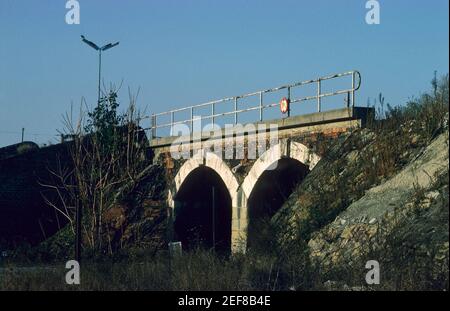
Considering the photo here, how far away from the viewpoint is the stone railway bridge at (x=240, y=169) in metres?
18.4

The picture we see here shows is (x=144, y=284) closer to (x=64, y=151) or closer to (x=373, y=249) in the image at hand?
(x=373, y=249)

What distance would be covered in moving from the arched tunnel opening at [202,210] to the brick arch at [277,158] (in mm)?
5104

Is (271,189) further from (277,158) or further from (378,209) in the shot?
(378,209)

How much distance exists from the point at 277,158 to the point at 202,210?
25.3 ft

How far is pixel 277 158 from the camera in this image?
19.6 metres

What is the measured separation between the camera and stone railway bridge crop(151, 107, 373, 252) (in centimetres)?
1841

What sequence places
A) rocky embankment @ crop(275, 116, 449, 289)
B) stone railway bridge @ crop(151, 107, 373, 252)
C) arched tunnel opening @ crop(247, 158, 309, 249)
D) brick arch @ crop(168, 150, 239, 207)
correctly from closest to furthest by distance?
rocky embankment @ crop(275, 116, 449, 289), stone railway bridge @ crop(151, 107, 373, 252), arched tunnel opening @ crop(247, 158, 309, 249), brick arch @ crop(168, 150, 239, 207)

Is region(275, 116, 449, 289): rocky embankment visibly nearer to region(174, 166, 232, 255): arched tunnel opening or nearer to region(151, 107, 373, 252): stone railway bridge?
region(151, 107, 373, 252): stone railway bridge

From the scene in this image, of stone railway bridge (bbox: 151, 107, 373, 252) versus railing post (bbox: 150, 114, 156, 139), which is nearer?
stone railway bridge (bbox: 151, 107, 373, 252)

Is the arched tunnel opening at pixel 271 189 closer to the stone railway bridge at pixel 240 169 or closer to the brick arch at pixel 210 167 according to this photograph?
the stone railway bridge at pixel 240 169

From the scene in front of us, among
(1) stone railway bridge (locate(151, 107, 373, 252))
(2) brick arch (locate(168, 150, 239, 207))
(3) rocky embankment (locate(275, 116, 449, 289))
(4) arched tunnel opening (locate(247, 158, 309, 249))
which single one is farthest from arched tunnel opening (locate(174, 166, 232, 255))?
(3) rocky embankment (locate(275, 116, 449, 289))

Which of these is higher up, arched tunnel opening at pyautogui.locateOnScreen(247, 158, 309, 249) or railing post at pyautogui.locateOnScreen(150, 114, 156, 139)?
railing post at pyautogui.locateOnScreen(150, 114, 156, 139)

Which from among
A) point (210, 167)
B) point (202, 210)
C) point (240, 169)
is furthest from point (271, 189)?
point (202, 210)

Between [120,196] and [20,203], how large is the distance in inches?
157
